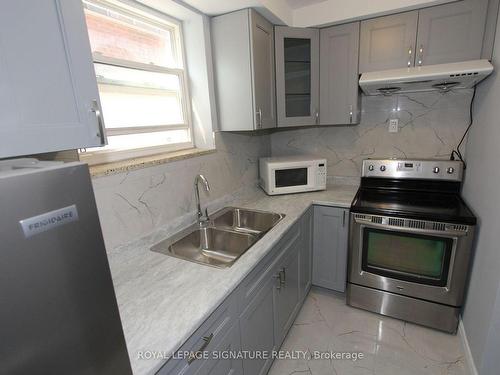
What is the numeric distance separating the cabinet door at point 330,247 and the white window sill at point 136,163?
1092 mm

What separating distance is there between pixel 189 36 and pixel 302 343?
2294 millimetres

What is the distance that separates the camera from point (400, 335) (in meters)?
1.90

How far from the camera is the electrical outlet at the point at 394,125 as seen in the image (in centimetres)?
229

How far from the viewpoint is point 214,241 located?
174 cm

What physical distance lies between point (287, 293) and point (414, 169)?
141 cm

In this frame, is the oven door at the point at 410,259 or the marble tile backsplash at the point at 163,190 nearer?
the marble tile backsplash at the point at 163,190

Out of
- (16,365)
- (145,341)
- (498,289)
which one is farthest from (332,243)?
(16,365)

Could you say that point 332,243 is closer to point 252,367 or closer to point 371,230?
point 371,230

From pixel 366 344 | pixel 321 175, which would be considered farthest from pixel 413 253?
pixel 321 175

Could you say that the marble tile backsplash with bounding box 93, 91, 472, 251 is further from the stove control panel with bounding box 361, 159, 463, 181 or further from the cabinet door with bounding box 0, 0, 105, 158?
the cabinet door with bounding box 0, 0, 105, 158

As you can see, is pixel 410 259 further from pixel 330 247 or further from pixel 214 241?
pixel 214 241

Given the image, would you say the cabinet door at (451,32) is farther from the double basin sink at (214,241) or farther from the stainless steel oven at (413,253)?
the double basin sink at (214,241)

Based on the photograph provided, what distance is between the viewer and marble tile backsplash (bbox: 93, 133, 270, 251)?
1.33 meters

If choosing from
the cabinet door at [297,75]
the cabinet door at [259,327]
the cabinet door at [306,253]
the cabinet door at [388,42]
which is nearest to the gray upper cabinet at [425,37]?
Result: the cabinet door at [388,42]
